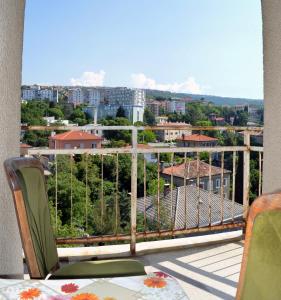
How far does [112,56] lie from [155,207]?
46.9 ft

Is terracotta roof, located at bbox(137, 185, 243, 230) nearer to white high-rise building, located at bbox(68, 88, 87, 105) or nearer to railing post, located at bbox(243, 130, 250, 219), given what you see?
railing post, located at bbox(243, 130, 250, 219)

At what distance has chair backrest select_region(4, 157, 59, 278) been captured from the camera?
1.47 metres

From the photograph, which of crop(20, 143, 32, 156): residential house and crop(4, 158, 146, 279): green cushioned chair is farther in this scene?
crop(20, 143, 32, 156): residential house

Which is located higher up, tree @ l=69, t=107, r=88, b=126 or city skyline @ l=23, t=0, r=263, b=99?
city skyline @ l=23, t=0, r=263, b=99

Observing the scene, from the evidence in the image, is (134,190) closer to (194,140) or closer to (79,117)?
(194,140)

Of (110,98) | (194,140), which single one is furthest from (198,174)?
(110,98)

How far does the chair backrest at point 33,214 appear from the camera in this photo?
4.83ft

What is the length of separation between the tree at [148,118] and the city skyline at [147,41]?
9140 millimetres

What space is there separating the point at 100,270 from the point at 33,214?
43 centimetres

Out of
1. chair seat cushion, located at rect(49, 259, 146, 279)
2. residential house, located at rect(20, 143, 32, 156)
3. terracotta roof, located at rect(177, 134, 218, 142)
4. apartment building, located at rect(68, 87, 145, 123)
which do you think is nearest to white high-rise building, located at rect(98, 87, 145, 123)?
apartment building, located at rect(68, 87, 145, 123)

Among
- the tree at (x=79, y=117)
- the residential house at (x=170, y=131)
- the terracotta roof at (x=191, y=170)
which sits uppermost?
the tree at (x=79, y=117)

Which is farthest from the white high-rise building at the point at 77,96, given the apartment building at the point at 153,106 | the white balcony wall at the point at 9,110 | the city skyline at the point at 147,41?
the city skyline at the point at 147,41

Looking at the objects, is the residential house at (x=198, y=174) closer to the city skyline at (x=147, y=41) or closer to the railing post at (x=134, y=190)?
the railing post at (x=134, y=190)

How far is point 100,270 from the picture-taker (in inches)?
69.7
